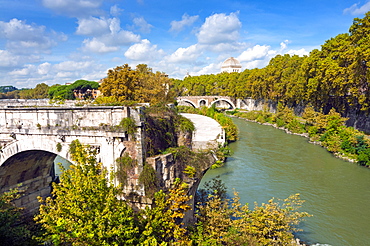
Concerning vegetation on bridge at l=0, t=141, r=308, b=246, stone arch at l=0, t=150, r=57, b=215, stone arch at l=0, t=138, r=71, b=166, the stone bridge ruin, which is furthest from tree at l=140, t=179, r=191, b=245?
stone arch at l=0, t=150, r=57, b=215

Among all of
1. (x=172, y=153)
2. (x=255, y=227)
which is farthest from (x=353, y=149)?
(x=172, y=153)

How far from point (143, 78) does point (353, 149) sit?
2036 centimetres

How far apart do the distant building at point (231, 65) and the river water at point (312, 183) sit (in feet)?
340

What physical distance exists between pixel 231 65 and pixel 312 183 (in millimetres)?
115324

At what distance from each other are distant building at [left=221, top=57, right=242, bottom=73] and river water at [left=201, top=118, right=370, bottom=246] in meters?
104

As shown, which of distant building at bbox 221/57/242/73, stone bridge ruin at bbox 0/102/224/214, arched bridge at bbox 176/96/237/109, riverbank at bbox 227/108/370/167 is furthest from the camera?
distant building at bbox 221/57/242/73

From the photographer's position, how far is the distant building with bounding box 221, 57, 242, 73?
127m

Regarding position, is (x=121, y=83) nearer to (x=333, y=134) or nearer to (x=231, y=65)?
(x=333, y=134)

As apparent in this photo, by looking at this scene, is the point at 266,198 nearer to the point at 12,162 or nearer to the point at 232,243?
the point at 232,243

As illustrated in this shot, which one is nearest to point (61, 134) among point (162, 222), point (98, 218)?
point (98, 218)

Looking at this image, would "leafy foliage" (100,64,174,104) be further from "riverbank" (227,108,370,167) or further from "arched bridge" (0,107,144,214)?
"riverbank" (227,108,370,167)

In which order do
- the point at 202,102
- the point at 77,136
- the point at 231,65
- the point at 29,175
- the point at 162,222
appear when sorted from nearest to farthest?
the point at 162,222 → the point at 77,136 → the point at 29,175 → the point at 202,102 → the point at 231,65

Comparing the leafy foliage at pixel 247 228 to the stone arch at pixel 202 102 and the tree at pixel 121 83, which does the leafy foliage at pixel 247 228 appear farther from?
the stone arch at pixel 202 102

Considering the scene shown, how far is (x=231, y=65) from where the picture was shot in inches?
4993
